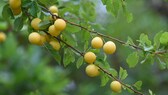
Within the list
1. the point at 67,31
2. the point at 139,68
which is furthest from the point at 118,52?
the point at 67,31

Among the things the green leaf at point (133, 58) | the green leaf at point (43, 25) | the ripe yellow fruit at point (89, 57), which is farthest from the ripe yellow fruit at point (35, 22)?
the green leaf at point (133, 58)

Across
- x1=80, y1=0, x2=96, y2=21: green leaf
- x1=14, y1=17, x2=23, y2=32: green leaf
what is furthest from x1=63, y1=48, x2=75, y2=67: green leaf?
x1=80, y1=0, x2=96, y2=21: green leaf

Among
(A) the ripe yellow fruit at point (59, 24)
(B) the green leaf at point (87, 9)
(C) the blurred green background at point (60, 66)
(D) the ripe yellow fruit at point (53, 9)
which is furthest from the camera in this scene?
(C) the blurred green background at point (60, 66)

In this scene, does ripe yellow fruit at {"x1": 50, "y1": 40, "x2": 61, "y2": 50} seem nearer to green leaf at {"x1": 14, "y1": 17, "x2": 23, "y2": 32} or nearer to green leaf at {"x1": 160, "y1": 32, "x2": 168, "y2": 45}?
green leaf at {"x1": 14, "y1": 17, "x2": 23, "y2": 32}

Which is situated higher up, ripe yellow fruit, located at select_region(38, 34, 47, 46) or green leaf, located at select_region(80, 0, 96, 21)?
green leaf, located at select_region(80, 0, 96, 21)

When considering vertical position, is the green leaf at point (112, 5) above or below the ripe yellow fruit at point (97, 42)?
above

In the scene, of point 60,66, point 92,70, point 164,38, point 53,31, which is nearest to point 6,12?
point 53,31

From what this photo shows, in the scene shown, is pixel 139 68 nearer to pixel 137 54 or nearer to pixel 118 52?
pixel 118 52

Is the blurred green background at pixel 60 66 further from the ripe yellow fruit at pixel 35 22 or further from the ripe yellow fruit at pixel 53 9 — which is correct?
the ripe yellow fruit at pixel 35 22

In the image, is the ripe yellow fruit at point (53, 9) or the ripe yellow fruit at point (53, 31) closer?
the ripe yellow fruit at point (53, 31)
